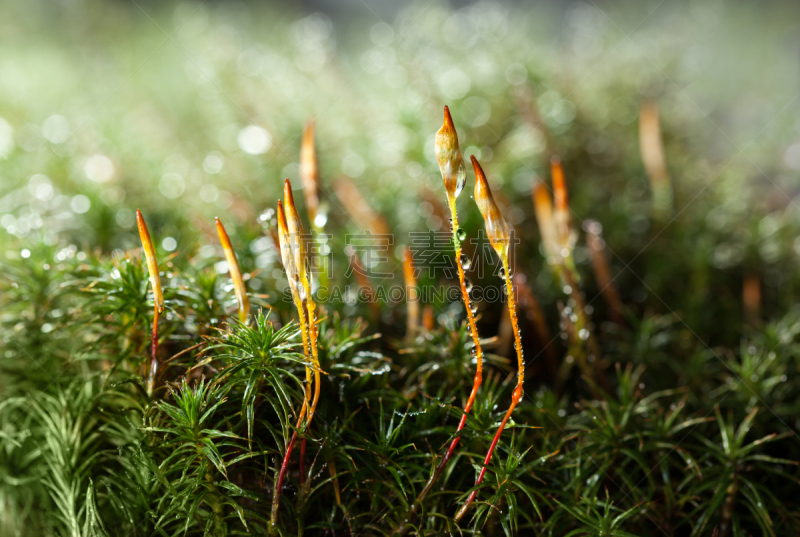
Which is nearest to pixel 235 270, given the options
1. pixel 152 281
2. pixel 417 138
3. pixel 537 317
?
pixel 152 281

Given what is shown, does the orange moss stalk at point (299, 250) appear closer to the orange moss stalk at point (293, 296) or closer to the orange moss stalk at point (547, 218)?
the orange moss stalk at point (293, 296)

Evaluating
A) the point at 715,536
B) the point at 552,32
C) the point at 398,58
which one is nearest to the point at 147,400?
the point at 715,536

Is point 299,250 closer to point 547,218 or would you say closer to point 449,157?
point 449,157

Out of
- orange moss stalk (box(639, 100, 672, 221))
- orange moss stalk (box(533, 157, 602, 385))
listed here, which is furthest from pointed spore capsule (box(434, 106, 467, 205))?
orange moss stalk (box(639, 100, 672, 221))

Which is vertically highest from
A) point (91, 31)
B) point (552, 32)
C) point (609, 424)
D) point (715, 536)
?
point (91, 31)

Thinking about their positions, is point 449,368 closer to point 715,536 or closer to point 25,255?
point 715,536

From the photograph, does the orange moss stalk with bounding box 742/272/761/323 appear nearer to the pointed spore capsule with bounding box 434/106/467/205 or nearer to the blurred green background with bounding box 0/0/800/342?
the blurred green background with bounding box 0/0/800/342

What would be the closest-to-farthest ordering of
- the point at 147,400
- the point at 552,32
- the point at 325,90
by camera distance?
1. the point at 147,400
2. the point at 325,90
3. the point at 552,32
